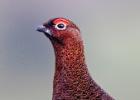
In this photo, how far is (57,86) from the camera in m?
8.55

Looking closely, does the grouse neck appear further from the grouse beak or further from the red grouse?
the grouse beak

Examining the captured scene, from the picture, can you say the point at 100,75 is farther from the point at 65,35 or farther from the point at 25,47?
the point at 65,35

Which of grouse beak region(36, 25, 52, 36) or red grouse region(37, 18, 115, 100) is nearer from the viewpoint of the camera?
red grouse region(37, 18, 115, 100)

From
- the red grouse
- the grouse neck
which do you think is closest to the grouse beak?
the red grouse

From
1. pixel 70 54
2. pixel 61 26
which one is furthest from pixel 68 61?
pixel 61 26

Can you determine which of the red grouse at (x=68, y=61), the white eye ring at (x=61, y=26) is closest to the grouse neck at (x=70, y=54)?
the red grouse at (x=68, y=61)

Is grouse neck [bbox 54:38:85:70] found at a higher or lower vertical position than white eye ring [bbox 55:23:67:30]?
lower

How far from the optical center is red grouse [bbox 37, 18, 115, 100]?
8508 mm

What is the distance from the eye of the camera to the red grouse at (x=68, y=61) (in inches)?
335

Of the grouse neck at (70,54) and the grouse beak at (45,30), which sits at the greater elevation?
the grouse beak at (45,30)

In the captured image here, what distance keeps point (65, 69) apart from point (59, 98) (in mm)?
270

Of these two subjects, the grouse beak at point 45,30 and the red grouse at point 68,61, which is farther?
the grouse beak at point 45,30

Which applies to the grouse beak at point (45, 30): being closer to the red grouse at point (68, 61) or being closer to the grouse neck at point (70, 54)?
the red grouse at point (68, 61)

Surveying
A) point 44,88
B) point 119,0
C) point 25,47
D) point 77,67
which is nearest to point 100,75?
point 44,88
